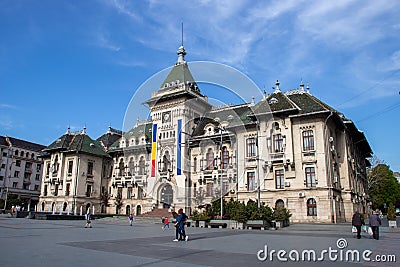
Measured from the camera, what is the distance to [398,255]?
11.3m

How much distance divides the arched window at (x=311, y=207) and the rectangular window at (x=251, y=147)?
28.0 ft

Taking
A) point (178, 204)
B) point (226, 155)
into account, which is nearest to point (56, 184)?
point (178, 204)

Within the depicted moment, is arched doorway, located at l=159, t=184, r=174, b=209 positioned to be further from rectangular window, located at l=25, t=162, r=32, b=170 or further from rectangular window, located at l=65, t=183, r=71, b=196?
rectangular window, located at l=25, t=162, r=32, b=170

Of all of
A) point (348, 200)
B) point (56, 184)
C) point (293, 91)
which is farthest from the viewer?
point (56, 184)

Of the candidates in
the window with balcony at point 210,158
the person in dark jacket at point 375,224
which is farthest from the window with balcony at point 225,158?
the person in dark jacket at point 375,224

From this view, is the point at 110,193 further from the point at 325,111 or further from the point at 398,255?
the point at 398,255


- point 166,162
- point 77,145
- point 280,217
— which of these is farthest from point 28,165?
point 280,217

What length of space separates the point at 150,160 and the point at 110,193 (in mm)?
12049

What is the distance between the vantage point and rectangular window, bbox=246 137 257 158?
1618 inches

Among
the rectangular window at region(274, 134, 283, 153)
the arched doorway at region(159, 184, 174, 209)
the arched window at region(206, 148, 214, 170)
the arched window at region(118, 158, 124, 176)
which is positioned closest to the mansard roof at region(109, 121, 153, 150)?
the arched window at region(118, 158, 124, 176)

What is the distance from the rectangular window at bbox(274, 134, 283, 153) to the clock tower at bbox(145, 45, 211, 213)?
1367 cm

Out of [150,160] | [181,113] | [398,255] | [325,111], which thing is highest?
[181,113]

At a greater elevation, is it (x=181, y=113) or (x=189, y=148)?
(x=181, y=113)

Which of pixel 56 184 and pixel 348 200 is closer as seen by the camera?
pixel 348 200
